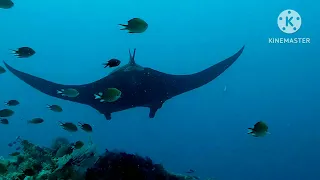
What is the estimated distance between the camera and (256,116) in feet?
272

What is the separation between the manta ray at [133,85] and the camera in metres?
8.67

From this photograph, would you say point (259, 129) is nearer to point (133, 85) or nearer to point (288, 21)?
point (133, 85)

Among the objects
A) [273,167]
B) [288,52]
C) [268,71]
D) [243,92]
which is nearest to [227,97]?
[243,92]

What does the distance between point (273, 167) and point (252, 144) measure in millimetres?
12525

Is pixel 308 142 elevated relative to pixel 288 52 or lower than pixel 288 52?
lower

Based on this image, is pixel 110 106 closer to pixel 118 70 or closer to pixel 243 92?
pixel 118 70

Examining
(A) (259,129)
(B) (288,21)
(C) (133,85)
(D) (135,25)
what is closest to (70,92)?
(C) (133,85)

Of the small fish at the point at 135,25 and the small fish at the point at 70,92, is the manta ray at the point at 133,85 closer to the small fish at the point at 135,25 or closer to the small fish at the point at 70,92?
the small fish at the point at 70,92

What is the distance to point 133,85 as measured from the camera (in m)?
8.73

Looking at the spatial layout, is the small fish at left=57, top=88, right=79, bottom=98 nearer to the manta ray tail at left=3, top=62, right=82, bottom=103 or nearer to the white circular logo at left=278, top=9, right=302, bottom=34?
the manta ray tail at left=3, top=62, right=82, bottom=103

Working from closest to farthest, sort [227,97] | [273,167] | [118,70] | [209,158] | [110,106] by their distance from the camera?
[118,70]
[110,106]
[273,167]
[209,158]
[227,97]

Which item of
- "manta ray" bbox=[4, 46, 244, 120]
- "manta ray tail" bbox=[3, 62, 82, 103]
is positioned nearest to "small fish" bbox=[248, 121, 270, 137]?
"manta ray" bbox=[4, 46, 244, 120]

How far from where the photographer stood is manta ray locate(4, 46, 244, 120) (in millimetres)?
8672

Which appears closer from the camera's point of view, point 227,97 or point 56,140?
point 56,140
